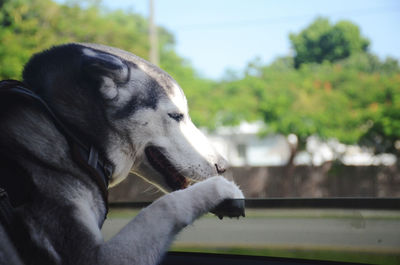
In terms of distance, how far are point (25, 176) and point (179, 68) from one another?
439 inches

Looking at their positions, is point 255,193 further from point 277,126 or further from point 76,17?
point 76,17

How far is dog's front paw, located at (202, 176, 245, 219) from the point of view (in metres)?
1.59

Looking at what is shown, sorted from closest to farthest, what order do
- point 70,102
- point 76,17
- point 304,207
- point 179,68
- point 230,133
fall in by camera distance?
1. point 70,102
2. point 304,207
3. point 76,17
4. point 179,68
5. point 230,133

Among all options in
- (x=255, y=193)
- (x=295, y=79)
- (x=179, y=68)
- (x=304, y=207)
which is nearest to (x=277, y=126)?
(x=295, y=79)

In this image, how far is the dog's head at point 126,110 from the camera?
161 cm

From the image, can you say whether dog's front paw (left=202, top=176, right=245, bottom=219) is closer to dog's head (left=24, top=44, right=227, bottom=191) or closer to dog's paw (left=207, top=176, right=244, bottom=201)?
dog's paw (left=207, top=176, right=244, bottom=201)

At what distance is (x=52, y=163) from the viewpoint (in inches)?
58.0

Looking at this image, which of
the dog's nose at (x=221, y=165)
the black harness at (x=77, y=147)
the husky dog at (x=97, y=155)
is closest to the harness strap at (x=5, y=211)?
the husky dog at (x=97, y=155)

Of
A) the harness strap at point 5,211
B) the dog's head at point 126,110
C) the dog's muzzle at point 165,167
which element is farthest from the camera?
the dog's muzzle at point 165,167

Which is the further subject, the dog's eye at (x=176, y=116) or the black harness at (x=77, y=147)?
the dog's eye at (x=176, y=116)

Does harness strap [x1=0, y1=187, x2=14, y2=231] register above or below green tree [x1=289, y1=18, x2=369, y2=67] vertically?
below

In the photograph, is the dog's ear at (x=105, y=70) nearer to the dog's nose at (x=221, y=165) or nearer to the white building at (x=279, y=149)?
the dog's nose at (x=221, y=165)

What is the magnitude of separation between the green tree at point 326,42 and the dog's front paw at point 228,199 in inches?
561

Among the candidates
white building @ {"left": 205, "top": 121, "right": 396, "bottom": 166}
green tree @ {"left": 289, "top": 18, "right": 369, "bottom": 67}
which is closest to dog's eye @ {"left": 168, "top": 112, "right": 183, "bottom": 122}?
white building @ {"left": 205, "top": 121, "right": 396, "bottom": 166}
